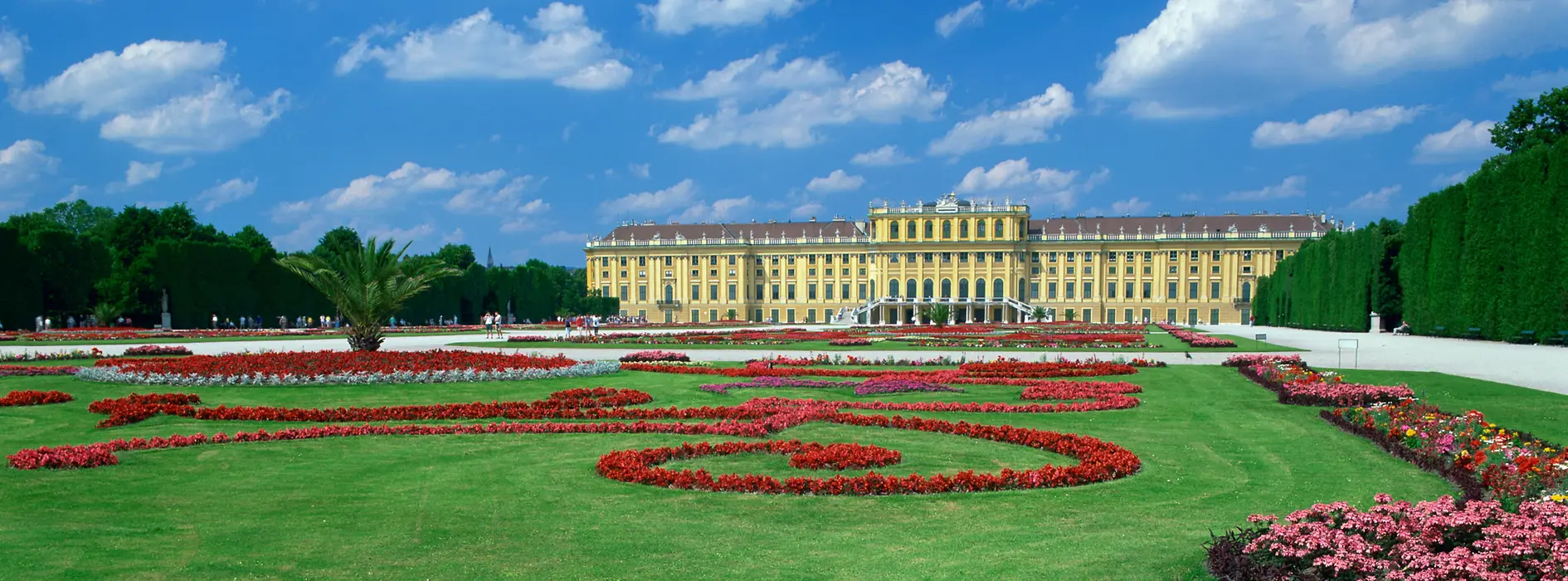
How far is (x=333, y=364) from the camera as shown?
17.2 m

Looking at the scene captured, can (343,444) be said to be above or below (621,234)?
below

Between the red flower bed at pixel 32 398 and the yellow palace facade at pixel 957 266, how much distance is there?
84087mm

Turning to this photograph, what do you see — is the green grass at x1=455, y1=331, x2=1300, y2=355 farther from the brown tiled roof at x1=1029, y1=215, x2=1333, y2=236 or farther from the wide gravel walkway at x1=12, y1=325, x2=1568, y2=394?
the brown tiled roof at x1=1029, y1=215, x2=1333, y2=236

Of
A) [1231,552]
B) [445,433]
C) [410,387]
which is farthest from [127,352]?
[1231,552]

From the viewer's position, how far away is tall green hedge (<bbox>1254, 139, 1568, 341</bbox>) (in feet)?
100.0

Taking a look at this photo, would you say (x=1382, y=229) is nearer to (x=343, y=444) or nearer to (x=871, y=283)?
(x=343, y=444)

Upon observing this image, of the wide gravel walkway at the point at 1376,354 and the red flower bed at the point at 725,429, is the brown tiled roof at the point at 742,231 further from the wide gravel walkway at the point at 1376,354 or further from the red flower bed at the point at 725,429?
the red flower bed at the point at 725,429

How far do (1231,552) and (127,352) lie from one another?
1037 inches

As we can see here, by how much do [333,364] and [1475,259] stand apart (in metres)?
35.9

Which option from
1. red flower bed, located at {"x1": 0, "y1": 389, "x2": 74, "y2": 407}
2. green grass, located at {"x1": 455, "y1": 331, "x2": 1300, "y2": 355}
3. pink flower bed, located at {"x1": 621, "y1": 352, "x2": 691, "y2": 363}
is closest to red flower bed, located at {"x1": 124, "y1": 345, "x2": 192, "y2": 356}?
green grass, located at {"x1": 455, "y1": 331, "x2": 1300, "y2": 355}

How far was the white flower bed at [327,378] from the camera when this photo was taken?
15828 mm

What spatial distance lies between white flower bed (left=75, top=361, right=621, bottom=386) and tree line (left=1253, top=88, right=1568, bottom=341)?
28857 mm

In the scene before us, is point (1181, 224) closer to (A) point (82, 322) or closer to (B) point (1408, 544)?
(A) point (82, 322)

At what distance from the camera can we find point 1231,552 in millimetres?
5133
